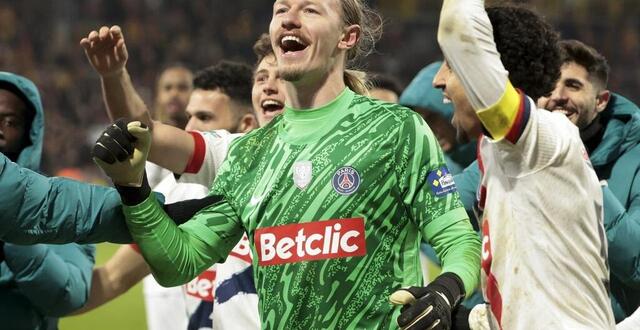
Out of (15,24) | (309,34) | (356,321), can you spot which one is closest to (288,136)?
(309,34)

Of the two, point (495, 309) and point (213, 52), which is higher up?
point (495, 309)

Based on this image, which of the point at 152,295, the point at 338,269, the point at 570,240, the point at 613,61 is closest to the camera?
the point at 570,240

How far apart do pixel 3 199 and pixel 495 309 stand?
5.65 feet

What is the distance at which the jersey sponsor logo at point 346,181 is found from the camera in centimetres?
386

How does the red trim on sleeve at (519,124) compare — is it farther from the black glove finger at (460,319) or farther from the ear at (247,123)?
the ear at (247,123)

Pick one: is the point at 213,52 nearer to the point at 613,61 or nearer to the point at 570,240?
the point at 613,61

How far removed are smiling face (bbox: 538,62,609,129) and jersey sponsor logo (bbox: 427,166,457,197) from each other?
1635 mm

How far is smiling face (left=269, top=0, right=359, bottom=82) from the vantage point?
4.03 m

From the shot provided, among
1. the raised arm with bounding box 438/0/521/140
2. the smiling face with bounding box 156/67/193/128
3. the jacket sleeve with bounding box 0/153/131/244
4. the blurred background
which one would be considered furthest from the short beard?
the blurred background

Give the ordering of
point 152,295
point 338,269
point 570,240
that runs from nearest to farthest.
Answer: point 570,240, point 338,269, point 152,295

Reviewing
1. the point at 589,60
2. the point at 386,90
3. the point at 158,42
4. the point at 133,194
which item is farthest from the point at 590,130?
the point at 158,42

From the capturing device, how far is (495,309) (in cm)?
349

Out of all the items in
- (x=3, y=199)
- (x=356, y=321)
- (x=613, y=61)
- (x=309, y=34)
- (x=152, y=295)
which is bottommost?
(x=613, y=61)

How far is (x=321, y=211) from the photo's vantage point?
153 inches
